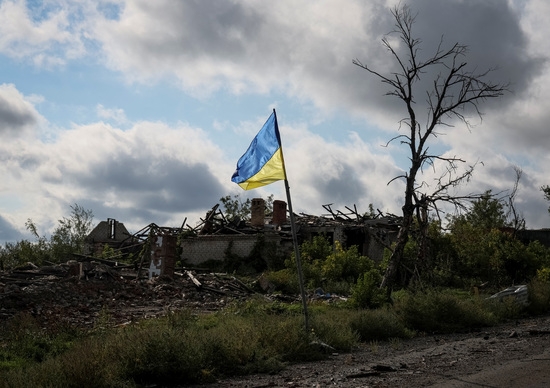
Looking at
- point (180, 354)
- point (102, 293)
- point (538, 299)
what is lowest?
point (180, 354)

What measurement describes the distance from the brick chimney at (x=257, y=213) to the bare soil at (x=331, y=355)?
1046cm

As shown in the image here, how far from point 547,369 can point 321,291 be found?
50.3 feet

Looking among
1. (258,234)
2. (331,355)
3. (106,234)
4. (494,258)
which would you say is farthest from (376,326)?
(106,234)

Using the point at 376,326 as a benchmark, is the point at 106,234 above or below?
above

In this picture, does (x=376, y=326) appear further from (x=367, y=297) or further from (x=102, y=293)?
(x=102, y=293)

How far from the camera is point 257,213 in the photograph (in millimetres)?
40062

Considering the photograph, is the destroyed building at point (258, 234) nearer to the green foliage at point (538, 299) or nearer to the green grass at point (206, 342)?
the green foliage at point (538, 299)

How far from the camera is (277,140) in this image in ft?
46.6

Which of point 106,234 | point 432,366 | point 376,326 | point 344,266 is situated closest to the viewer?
point 432,366

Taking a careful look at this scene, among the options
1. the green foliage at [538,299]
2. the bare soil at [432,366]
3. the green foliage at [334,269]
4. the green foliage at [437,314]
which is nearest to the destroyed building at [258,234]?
the green foliage at [334,269]

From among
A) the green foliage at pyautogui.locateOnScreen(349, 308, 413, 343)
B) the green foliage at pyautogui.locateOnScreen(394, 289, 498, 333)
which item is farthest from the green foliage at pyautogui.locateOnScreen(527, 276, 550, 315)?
the green foliage at pyautogui.locateOnScreen(349, 308, 413, 343)

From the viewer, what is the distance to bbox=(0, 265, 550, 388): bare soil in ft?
35.1

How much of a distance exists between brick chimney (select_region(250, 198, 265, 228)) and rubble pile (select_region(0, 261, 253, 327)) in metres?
9.66

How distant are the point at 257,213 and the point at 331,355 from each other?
26687 millimetres
